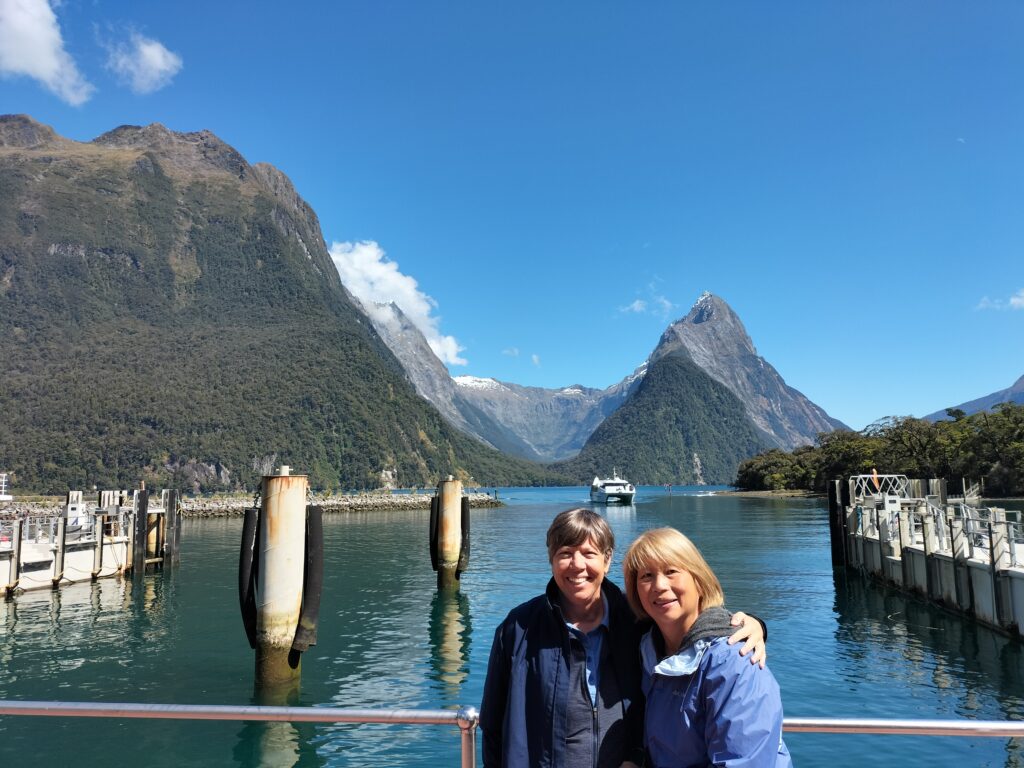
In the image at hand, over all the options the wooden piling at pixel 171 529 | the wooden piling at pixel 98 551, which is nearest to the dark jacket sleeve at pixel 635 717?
the wooden piling at pixel 98 551

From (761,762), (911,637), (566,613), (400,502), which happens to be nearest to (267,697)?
(566,613)

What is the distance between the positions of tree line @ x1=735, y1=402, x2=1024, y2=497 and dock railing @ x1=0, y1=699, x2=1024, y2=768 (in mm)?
95660

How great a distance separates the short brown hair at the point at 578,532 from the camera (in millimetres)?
3510

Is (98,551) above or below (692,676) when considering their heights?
below

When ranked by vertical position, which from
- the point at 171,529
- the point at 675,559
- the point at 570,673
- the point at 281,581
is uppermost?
the point at 675,559

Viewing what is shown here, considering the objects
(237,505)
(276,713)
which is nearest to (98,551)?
(276,713)

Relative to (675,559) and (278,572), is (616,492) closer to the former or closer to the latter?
(278,572)

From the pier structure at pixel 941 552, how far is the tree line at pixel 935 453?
59716mm

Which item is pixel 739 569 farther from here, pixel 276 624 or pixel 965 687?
pixel 276 624

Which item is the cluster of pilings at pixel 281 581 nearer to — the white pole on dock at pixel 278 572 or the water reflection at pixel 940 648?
the white pole on dock at pixel 278 572

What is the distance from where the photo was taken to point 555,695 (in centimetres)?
339

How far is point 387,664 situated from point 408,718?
14491 millimetres

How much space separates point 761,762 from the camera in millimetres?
2758

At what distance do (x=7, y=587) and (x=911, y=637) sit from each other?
28.9 meters
